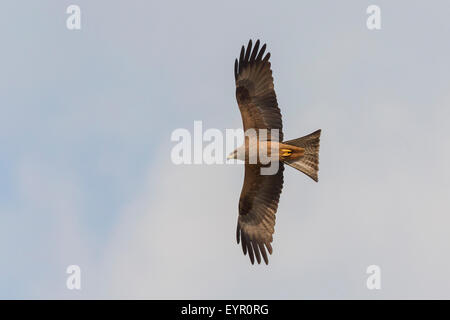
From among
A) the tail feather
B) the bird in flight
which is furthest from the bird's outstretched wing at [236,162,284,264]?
the tail feather

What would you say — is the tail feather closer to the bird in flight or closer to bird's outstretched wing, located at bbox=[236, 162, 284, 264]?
the bird in flight

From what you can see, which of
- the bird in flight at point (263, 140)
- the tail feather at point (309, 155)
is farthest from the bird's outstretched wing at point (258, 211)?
the tail feather at point (309, 155)

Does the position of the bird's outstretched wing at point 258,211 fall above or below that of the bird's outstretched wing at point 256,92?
below

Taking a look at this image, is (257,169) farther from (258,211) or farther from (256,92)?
(256,92)

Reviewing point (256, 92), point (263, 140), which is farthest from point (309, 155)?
point (256, 92)

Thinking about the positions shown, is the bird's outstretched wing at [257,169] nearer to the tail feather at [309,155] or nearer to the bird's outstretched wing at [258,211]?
the bird's outstretched wing at [258,211]
